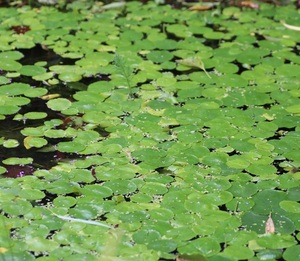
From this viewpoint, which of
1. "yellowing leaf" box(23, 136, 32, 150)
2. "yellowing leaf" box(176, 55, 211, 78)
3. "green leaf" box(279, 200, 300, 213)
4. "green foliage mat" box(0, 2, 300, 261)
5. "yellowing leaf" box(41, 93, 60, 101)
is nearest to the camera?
"green foliage mat" box(0, 2, 300, 261)

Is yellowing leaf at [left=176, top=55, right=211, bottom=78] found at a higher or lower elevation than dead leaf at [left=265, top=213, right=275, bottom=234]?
higher

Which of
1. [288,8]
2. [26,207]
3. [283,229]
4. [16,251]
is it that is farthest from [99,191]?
[288,8]

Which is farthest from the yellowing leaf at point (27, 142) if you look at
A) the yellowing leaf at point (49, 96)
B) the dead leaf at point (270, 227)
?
the dead leaf at point (270, 227)

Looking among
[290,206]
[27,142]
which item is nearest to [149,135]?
[27,142]

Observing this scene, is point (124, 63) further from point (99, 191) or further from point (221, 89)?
point (99, 191)

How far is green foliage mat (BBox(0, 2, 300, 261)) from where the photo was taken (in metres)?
2.10

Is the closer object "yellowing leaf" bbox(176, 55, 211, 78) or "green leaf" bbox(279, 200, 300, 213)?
"green leaf" bbox(279, 200, 300, 213)

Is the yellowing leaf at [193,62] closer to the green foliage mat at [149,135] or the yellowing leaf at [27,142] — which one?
the green foliage mat at [149,135]

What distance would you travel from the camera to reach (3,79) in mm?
3068

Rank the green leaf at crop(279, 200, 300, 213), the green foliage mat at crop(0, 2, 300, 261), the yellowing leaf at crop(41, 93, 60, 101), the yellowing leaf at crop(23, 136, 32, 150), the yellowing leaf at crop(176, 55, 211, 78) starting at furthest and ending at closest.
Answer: the yellowing leaf at crop(176, 55, 211, 78), the yellowing leaf at crop(41, 93, 60, 101), the yellowing leaf at crop(23, 136, 32, 150), the green leaf at crop(279, 200, 300, 213), the green foliage mat at crop(0, 2, 300, 261)

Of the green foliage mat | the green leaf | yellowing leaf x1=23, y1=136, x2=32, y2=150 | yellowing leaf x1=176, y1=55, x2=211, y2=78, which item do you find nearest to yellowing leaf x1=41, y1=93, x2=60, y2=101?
the green foliage mat

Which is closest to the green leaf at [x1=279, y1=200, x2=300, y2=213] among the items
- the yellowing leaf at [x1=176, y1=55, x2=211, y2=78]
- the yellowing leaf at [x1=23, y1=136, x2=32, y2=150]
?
the yellowing leaf at [x1=23, y1=136, x2=32, y2=150]

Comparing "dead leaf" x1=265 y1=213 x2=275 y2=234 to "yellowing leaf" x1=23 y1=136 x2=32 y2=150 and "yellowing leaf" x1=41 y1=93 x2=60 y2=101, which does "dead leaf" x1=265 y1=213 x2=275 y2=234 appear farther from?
"yellowing leaf" x1=41 y1=93 x2=60 y2=101

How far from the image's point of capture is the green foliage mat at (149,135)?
2.10m
